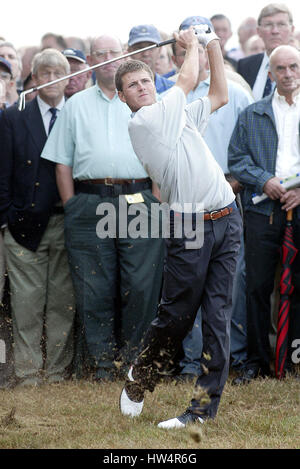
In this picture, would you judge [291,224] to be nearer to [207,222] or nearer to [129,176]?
[129,176]

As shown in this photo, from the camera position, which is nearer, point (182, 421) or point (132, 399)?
point (182, 421)

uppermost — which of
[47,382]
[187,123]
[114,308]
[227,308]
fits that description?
[187,123]

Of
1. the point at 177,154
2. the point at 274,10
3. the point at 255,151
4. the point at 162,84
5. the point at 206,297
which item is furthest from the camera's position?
the point at 274,10

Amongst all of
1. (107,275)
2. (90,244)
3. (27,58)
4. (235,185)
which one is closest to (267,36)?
(235,185)

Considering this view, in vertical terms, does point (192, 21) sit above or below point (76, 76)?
above

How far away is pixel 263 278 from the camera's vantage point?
7180 millimetres

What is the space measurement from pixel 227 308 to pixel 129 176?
1.97m

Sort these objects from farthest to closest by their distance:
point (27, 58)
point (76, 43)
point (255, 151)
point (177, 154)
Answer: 1. point (76, 43)
2. point (27, 58)
3. point (255, 151)
4. point (177, 154)

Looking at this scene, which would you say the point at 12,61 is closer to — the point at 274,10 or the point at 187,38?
the point at 274,10

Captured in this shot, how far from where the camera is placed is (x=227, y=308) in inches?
221

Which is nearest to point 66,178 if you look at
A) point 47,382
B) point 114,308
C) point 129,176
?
point 129,176

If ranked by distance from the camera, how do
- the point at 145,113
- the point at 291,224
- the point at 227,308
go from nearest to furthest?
the point at 145,113
the point at 227,308
the point at 291,224

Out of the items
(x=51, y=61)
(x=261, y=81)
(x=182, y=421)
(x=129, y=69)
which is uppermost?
(x=129, y=69)

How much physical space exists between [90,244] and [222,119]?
161 centimetres
